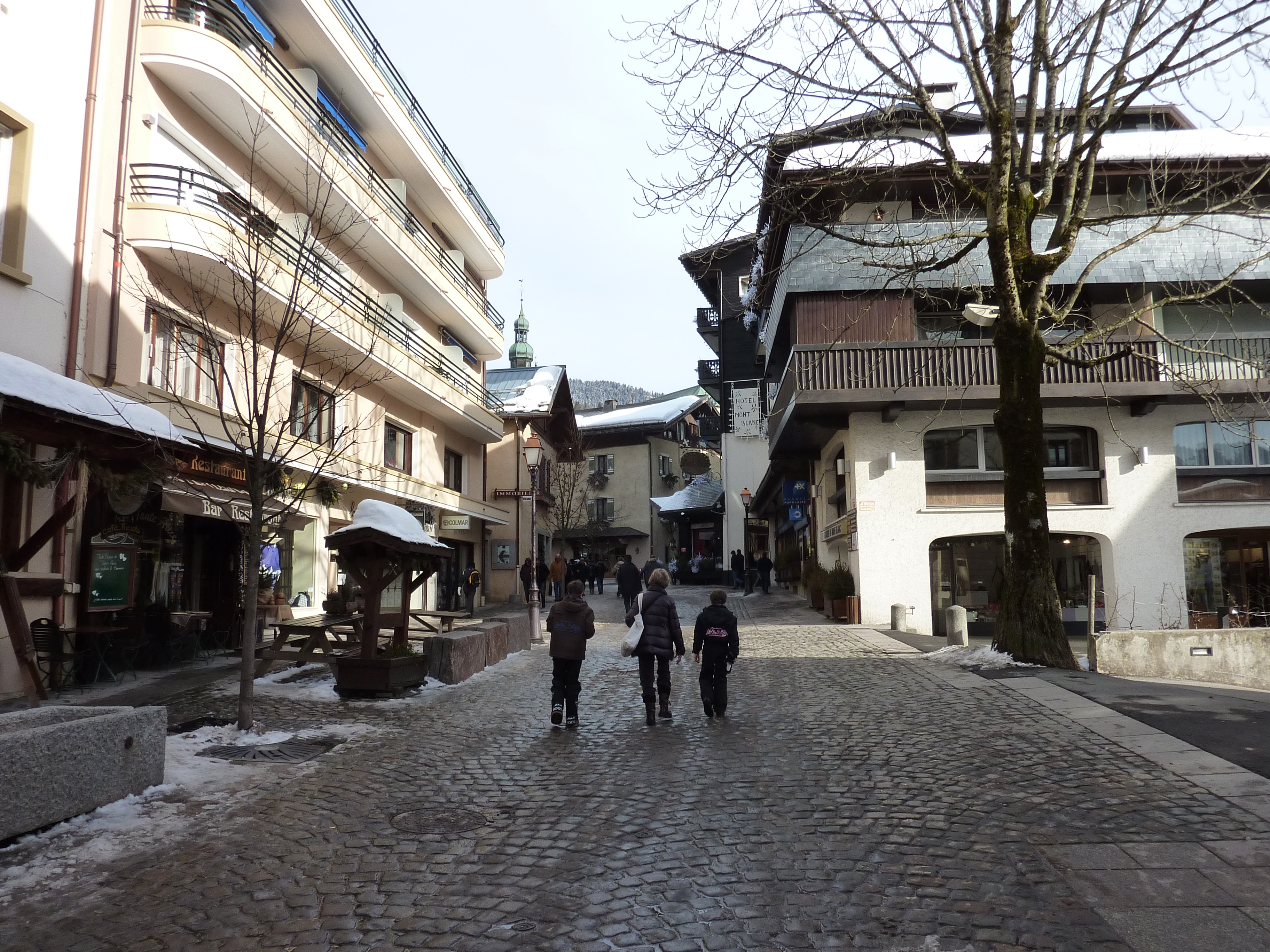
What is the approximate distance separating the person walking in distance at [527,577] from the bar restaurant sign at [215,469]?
889cm

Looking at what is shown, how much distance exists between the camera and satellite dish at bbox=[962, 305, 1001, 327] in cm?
1261

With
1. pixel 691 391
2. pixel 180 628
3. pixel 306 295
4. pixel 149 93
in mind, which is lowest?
pixel 180 628

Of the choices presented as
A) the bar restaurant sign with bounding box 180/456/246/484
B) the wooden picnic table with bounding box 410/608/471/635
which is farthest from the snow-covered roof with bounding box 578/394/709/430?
the bar restaurant sign with bounding box 180/456/246/484

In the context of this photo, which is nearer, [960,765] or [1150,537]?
[960,765]

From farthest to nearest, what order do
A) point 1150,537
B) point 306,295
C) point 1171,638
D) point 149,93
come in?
point 1150,537
point 306,295
point 149,93
point 1171,638

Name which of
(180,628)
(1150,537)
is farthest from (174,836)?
(1150,537)

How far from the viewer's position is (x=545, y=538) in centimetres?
4247

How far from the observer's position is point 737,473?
4278 centimetres

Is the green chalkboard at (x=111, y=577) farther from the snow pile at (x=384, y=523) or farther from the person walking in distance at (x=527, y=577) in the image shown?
the person walking in distance at (x=527, y=577)

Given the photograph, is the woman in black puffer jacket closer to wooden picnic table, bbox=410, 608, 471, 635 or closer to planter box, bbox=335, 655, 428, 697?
planter box, bbox=335, 655, 428, 697

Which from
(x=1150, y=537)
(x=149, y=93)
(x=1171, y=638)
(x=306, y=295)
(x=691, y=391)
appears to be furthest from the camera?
(x=691, y=391)

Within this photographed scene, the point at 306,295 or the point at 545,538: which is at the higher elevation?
the point at 306,295

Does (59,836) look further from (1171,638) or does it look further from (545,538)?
(545,538)

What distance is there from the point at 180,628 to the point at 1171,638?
1460 centimetres
